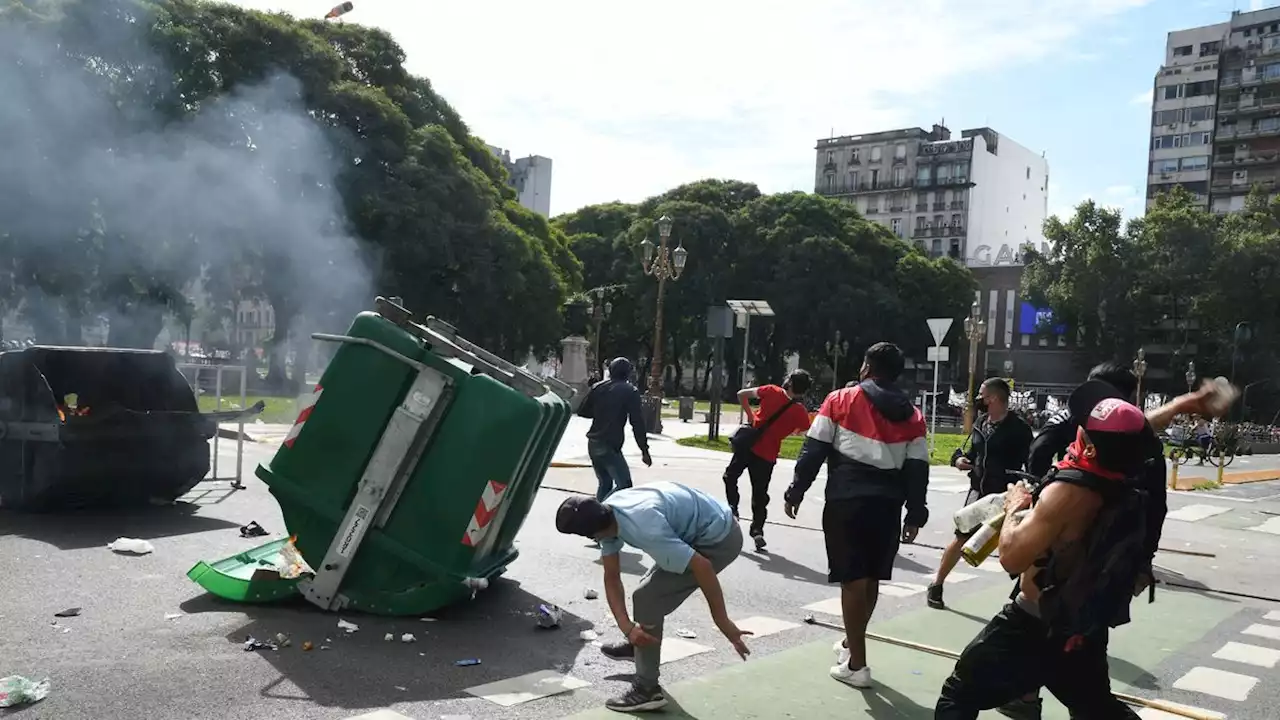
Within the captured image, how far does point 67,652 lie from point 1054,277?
65.3 m

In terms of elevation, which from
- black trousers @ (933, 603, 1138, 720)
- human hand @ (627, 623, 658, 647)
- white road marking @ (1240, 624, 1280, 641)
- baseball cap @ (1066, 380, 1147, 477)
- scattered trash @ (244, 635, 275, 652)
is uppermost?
baseball cap @ (1066, 380, 1147, 477)

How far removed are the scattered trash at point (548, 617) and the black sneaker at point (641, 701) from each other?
1458 mm

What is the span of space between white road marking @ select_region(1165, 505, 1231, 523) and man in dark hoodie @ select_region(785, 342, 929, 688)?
11.0 metres

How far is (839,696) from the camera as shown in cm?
496

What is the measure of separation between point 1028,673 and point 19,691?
3.88 metres

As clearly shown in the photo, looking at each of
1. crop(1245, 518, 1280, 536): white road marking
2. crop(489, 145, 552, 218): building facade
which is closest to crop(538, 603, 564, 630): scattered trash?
crop(1245, 518, 1280, 536): white road marking

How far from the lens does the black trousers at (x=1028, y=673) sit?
326 cm

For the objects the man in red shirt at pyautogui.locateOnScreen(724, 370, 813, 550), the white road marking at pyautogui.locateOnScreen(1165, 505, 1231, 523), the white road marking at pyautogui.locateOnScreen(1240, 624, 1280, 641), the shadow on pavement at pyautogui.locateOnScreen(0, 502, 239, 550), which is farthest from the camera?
the white road marking at pyautogui.locateOnScreen(1165, 505, 1231, 523)

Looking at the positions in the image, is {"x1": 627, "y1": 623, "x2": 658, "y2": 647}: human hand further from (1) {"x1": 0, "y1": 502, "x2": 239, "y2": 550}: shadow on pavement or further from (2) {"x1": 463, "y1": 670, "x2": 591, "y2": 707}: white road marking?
(1) {"x1": 0, "y1": 502, "x2": 239, "y2": 550}: shadow on pavement

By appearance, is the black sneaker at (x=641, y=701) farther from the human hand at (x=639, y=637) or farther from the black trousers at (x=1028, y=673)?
the black trousers at (x=1028, y=673)

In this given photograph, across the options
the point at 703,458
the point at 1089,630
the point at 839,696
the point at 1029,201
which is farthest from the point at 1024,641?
the point at 1029,201

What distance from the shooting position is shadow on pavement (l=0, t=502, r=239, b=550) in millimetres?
7945

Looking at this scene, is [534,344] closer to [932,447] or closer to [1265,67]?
[932,447]

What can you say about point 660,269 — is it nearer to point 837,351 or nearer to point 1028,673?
point 1028,673
